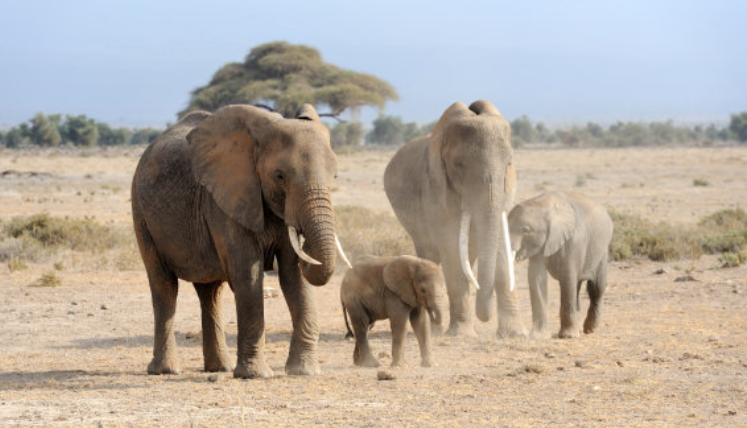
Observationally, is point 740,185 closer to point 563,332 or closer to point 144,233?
point 563,332

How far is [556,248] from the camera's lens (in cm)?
1184

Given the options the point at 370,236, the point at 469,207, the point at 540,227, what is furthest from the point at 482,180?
the point at 370,236

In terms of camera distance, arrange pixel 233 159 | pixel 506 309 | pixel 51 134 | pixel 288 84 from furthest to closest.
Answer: pixel 51 134, pixel 288 84, pixel 506 309, pixel 233 159

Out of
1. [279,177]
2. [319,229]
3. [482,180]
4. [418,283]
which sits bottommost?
[418,283]

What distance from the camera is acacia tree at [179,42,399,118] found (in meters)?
44.0

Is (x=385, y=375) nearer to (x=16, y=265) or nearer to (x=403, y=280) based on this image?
(x=403, y=280)

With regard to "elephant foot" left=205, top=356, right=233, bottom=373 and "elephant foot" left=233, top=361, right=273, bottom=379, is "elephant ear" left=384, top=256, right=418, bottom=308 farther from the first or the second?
"elephant foot" left=205, top=356, right=233, bottom=373

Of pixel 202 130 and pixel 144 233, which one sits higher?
pixel 202 130

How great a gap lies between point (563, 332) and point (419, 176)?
254cm

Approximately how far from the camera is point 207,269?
9.76 meters

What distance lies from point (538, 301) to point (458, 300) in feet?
2.72

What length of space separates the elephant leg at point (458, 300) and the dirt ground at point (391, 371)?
339 millimetres

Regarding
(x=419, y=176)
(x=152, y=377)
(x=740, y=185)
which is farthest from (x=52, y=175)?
(x=152, y=377)

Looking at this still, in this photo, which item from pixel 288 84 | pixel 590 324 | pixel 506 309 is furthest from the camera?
pixel 288 84
